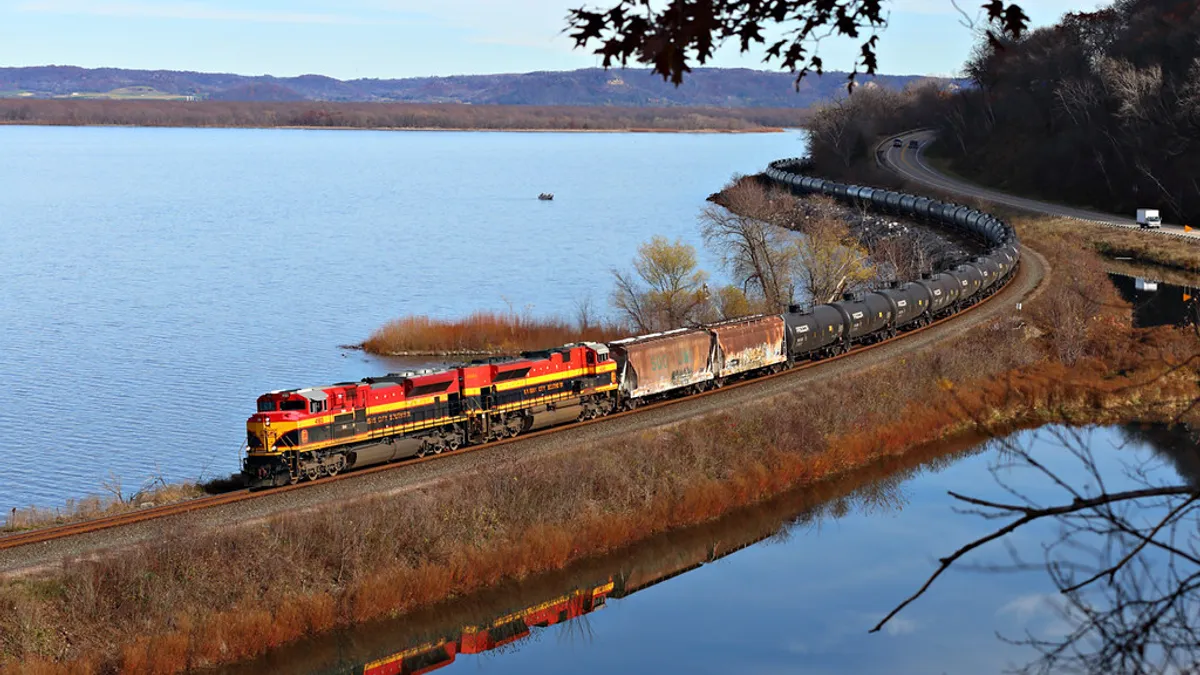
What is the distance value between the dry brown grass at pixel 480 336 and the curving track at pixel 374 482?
1849 centimetres

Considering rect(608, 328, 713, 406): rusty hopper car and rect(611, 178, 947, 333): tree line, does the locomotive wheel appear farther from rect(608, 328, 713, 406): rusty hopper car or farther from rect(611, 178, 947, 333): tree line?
rect(611, 178, 947, 333): tree line

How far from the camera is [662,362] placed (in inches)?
1961

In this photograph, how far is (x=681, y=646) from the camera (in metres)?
33.2

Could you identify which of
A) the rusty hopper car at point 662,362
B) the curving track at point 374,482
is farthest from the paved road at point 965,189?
the rusty hopper car at point 662,362

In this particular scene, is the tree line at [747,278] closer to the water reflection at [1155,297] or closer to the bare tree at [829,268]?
the bare tree at [829,268]

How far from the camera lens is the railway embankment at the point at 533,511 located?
2931 centimetres

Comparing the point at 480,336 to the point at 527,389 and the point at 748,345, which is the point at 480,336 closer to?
the point at 748,345

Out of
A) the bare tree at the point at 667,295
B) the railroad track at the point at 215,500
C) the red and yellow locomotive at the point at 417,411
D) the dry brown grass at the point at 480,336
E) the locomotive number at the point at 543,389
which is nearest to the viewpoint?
the railroad track at the point at 215,500

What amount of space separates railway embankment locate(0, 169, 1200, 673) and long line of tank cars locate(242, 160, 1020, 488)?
7.10ft

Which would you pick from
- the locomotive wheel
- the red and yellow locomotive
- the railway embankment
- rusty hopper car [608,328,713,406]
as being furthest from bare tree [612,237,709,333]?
the locomotive wheel

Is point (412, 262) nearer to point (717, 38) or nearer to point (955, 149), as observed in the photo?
point (955, 149)

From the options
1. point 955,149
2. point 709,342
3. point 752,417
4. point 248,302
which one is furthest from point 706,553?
point 955,149

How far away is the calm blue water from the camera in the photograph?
5400 cm

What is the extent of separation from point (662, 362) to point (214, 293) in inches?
2110
